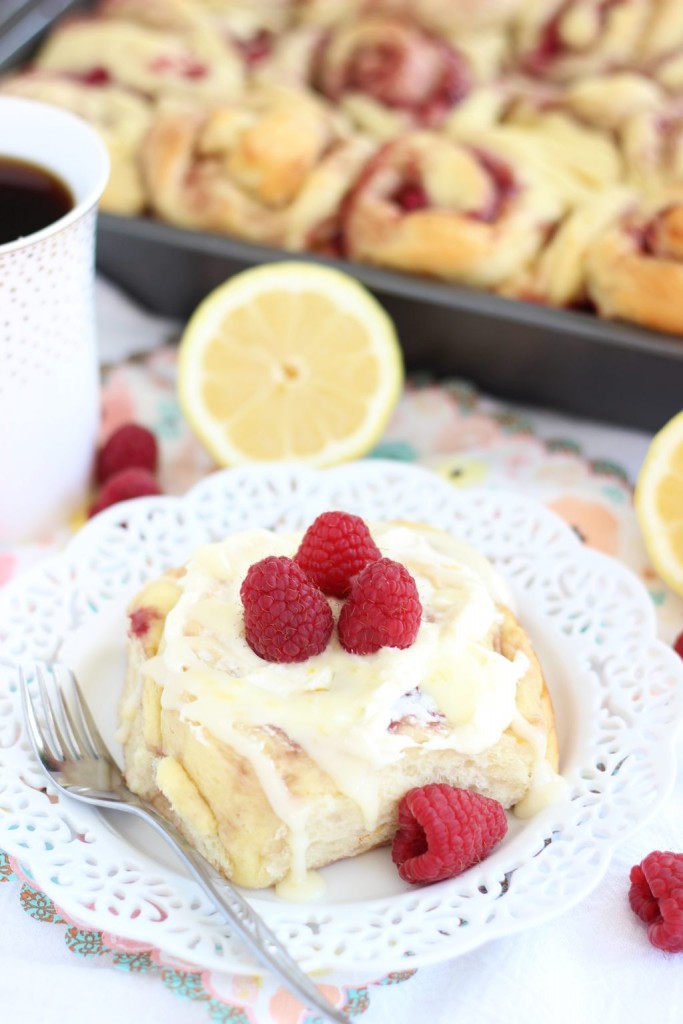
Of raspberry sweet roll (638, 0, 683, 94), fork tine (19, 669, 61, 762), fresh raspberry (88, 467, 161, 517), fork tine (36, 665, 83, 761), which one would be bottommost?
fresh raspberry (88, 467, 161, 517)

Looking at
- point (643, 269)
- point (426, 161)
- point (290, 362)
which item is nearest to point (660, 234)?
point (643, 269)

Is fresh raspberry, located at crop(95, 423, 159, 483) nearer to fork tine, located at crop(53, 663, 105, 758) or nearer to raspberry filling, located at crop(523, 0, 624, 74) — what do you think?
fork tine, located at crop(53, 663, 105, 758)

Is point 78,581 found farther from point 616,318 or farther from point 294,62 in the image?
point 294,62

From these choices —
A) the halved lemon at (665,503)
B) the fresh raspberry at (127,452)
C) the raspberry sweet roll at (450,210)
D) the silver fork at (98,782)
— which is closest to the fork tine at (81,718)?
the silver fork at (98,782)

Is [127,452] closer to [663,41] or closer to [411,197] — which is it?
[411,197]

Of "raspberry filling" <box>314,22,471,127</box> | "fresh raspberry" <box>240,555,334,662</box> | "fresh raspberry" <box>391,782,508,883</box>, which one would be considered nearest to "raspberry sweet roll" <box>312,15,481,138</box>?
"raspberry filling" <box>314,22,471,127</box>

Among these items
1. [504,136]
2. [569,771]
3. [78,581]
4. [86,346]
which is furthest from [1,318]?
[504,136]
